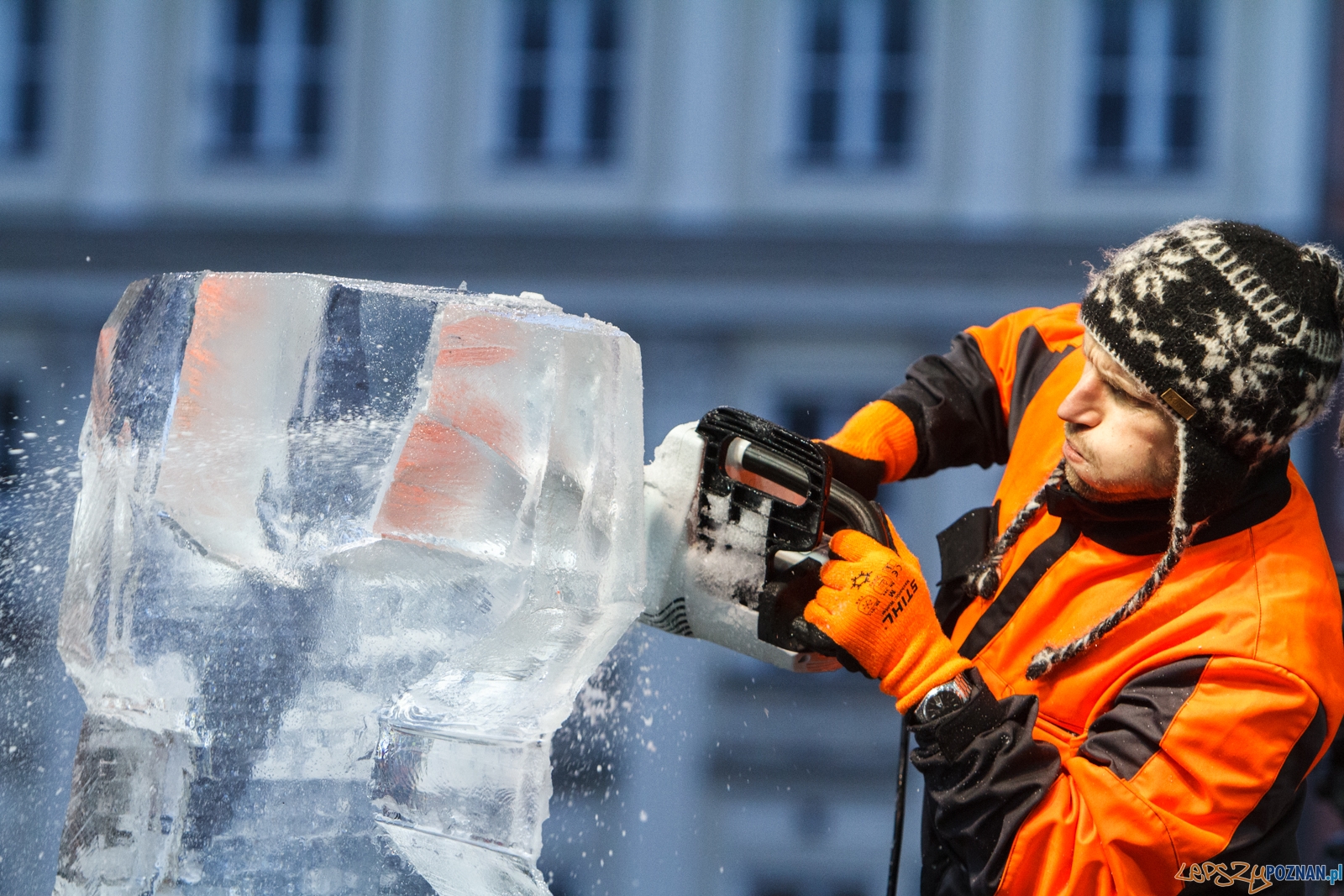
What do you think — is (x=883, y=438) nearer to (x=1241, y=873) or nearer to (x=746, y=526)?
(x=746, y=526)

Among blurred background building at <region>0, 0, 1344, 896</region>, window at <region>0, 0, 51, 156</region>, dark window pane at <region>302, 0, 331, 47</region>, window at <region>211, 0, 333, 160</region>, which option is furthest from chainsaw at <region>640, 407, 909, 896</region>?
window at <region>0, 0, 51, 156</region>

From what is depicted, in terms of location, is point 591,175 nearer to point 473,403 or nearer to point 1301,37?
point 1301,37

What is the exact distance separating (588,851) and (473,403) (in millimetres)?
4535

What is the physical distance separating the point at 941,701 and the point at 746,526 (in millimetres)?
273

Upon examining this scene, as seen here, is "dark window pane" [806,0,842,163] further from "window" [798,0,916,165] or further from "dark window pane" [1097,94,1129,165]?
"dark window pane" [1097,94,1129,165]

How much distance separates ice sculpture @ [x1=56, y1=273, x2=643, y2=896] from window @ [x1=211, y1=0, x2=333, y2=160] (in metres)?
4.97

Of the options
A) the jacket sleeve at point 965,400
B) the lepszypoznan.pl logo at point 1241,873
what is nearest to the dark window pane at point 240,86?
the jacket sleeve at point 965,400

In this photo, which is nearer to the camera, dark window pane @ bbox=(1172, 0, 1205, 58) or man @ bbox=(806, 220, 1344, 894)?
man @ bbox=(806, 220, 1344, 894)

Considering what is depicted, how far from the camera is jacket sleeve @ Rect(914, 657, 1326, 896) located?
1.02 m

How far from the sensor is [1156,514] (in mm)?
1153

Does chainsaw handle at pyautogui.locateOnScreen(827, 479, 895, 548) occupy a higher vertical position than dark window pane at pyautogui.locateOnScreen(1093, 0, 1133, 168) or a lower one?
lower

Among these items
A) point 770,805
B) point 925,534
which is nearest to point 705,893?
point 770,805

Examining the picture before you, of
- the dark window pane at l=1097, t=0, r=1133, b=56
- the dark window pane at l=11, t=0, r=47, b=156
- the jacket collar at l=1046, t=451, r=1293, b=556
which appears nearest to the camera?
the jacket collar at l=1046, t=451, r=1293, b=556

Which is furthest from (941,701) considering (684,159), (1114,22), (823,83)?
(1114,22)
